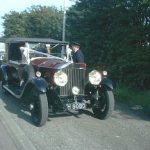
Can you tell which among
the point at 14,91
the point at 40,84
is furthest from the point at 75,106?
the point at 14,91

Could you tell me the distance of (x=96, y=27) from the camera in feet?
69.1

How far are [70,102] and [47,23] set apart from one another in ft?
120

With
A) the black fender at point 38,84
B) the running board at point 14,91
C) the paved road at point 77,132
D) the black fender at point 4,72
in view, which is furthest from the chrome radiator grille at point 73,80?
the black fender at point 4,72

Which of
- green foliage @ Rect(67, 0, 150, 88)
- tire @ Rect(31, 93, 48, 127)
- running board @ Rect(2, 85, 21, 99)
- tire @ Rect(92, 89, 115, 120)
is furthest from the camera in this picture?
green foliage @ Rect(67, 0, 150, 88)

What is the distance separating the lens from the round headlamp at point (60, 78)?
9570mm

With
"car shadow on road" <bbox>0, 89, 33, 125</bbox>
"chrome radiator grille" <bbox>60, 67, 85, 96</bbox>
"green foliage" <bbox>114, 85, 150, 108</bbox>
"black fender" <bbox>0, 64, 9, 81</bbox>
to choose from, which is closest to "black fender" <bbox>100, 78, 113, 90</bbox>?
"chrome radiator grille" <bbox>60, 67, 85, 96</bbox>

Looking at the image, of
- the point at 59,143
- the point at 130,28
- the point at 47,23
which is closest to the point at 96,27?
the point at 130,28

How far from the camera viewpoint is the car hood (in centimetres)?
1021

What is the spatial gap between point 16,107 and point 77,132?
3.31 metres

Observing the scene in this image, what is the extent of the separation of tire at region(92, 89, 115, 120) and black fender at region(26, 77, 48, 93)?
58.6 inches

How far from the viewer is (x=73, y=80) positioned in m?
9.96

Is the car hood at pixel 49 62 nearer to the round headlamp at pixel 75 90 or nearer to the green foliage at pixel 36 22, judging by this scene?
the round headlamp at pixel 75 90

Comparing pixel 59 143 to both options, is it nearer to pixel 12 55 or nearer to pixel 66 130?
pixel 66 130

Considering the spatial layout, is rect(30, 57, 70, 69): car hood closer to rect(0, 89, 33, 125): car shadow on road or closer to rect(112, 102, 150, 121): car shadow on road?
rect(0, 89, 33, 125): car shadow on road
